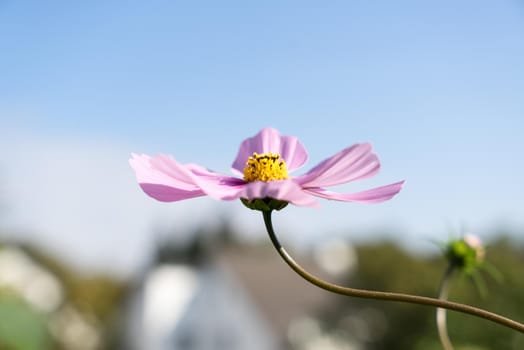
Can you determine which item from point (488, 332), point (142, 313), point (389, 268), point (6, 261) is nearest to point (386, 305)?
point (389, 268)

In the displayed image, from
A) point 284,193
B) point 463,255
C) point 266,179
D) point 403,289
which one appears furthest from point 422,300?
point 403,289

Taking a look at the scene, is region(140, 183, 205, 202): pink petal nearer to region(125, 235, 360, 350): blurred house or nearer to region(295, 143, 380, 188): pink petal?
region(295, 143, 380, 188): pink petal

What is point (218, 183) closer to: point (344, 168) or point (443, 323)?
point (344, 168)

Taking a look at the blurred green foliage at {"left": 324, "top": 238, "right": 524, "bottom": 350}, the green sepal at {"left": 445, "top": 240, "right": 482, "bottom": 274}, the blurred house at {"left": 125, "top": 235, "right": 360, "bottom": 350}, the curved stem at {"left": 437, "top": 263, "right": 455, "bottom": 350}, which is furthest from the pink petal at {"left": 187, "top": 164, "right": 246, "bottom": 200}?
the blurred house at {"left": 125, "top": 235, "right": 360, "bottom": 350}

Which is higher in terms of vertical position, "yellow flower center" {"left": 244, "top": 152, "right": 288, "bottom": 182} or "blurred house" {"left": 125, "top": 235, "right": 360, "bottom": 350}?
"yellow flower center" {"left": 244, "top": 152, "right": 288, "bottom": 182}

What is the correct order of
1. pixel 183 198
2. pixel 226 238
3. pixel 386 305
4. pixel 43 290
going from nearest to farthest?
pixel 183 198, pixel 386 305, pixel 226 238, pixel 43 290

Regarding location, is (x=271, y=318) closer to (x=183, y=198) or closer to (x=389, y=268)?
(x=389, y=268)
